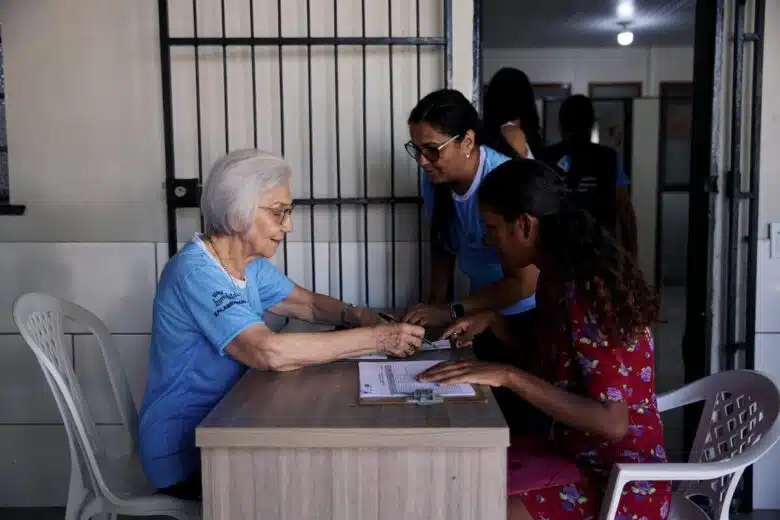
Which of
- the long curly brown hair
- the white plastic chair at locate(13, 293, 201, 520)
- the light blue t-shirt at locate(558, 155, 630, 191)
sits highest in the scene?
the light blue t-shirt at locate(558, 155, 630, 191)

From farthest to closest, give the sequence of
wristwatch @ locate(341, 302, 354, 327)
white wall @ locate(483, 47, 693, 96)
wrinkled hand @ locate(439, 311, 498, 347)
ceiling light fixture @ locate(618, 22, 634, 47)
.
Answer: white wall @ locate(483, 47, 693, 96) < ceiling light fixture @ locate(618, 22, 634, 47) < wristwatch @ locate(341, 302, 354, 327) < wrinkled hand @ locate(439, 311, 498, 347)

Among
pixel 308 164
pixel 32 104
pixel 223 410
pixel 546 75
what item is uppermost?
pixel 546 75

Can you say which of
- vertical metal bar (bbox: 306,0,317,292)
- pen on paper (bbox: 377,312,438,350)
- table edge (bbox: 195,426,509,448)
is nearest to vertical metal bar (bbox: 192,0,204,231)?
vertical metal bar (bbox: 306,0,317,292)

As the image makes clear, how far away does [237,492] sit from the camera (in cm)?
130

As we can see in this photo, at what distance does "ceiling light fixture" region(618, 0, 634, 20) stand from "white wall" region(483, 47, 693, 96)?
1.54 meters

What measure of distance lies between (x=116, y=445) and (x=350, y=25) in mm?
1647

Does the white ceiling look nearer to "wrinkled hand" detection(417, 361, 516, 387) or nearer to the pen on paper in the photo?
the pen on paper

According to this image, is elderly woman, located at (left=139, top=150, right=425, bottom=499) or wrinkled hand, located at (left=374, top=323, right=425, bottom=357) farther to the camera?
wrinkled hand, located at (left=374, top=323, right=425, bottom=357)

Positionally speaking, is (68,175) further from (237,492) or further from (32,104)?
(237,492)

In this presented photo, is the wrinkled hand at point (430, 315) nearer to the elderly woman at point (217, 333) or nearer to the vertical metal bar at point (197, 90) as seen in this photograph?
the elderly woman at point (217, 333)

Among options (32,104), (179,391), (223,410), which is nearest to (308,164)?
(32,104)

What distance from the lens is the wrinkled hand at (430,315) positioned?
2.04m

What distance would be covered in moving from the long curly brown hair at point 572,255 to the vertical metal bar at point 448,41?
0.87m

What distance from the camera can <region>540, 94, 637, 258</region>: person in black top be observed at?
3.51 m
